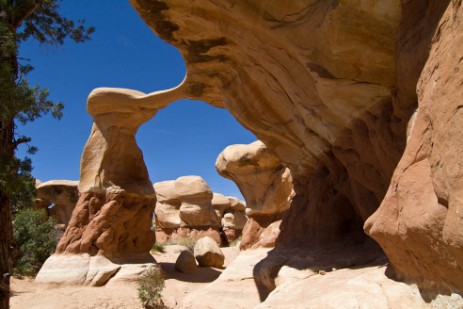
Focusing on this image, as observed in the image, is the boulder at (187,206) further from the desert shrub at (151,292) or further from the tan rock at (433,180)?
the tan rock at (433,180)

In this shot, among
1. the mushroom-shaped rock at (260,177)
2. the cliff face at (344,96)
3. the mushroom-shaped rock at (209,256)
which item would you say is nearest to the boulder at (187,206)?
the mushroom-shaped rock at (209,256)

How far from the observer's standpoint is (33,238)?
15.4m

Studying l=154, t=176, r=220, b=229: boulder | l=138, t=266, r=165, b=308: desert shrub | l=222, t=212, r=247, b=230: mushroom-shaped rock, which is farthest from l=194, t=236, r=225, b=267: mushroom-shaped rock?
l=222, t=212, r=247, b=230: mushroom-shaped rock

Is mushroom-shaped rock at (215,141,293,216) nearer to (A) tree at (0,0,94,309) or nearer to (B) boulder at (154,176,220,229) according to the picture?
(A) tree at (0,0,94,309)

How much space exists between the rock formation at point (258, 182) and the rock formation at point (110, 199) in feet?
9.44

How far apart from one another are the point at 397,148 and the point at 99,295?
334 inches

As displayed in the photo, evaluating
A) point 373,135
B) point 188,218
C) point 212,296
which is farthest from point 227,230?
point 373,135

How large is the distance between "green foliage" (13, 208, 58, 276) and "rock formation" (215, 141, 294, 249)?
804 cm

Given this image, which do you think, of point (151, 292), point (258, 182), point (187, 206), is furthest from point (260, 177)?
point (187, 206)

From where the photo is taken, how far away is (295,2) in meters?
4.11

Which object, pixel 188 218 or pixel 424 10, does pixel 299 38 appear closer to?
pixel 424 10

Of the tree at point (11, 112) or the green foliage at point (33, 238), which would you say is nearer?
the tree at point (11, 112)

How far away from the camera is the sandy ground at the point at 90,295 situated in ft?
29.4

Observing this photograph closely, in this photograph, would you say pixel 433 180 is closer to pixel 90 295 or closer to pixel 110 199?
pixel 90 295
